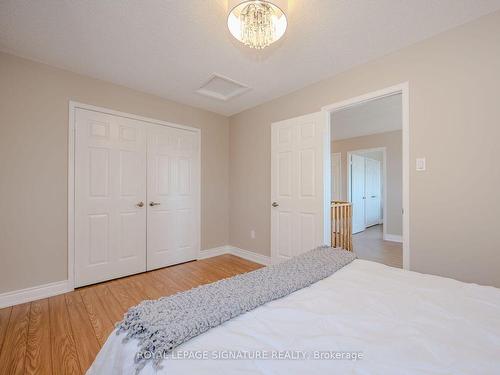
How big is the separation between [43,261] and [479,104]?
4.12 m

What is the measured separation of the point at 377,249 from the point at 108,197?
442 centimetres

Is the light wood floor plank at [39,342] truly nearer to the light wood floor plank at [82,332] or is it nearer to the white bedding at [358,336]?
the light wood floor plank at [82,332]

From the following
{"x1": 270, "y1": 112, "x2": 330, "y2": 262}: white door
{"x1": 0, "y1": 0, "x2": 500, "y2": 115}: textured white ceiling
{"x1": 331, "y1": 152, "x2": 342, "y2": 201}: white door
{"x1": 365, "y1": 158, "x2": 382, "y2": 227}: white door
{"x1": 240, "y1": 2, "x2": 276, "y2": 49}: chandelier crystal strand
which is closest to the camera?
{"x1": 240, "y1": 2, "x2": 276, "y2": 49}: chandelier crystal strand

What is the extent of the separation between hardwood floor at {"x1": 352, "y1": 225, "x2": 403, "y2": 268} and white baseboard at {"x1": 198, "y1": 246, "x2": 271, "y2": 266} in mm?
1617

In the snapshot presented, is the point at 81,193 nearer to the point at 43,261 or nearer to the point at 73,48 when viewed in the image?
the point at 43,261

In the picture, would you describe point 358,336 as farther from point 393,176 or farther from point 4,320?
point 393,176

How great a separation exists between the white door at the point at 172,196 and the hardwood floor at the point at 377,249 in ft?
9.18

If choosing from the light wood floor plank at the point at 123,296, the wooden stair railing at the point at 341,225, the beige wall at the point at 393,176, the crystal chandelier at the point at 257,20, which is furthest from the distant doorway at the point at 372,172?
the light wood floor plank at the point at 123,296

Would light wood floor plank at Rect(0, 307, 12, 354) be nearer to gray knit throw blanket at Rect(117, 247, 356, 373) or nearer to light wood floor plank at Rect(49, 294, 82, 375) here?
light wood floor plank at Rect(49, 294, 82, 375)

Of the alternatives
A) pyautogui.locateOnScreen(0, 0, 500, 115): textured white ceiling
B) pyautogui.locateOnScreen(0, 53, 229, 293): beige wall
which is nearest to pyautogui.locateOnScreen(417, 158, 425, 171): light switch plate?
pyautogui.locateOnScreen(0, 0, 500, 115): textured white ceiling

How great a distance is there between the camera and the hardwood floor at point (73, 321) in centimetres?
146

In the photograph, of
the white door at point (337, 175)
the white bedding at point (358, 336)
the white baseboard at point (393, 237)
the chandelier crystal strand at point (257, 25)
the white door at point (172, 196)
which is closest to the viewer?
the white bedding at point (358, 336)

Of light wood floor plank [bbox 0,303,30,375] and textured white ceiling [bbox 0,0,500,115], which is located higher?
textured white ceiling [bbox 0,0,500,115]

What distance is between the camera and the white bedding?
26.1 inches
